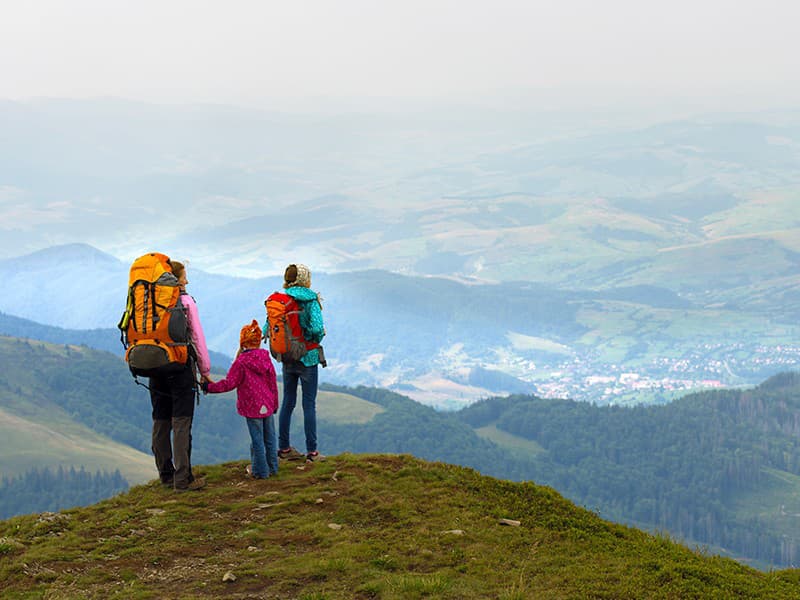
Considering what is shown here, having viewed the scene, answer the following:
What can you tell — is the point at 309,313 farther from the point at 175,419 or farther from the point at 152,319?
the point at 152,319

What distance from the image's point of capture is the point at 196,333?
63.9 feet

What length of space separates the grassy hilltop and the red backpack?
3164 millimetres

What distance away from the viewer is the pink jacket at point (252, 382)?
69.5ft

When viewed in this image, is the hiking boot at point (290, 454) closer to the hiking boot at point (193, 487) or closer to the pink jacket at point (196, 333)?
the hiking boot at point (193, 487)

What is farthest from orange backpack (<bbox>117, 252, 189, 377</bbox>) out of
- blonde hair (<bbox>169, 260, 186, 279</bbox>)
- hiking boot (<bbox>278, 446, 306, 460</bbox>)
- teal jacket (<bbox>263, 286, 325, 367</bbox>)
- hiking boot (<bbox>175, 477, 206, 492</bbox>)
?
hiking boot (<bbox>278, 446, 306, 460</bbox>)

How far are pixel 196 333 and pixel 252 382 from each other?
2.46 m

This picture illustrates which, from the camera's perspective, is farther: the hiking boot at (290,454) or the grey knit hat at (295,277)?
the hiking boot at (290,454)

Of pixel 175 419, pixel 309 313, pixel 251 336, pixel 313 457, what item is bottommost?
pixel 313 457

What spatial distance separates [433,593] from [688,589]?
4.10 metres

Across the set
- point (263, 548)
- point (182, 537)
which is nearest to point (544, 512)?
point (263, 548)

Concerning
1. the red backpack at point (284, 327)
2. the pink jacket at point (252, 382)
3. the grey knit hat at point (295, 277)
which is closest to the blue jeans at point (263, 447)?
the pink jacket at point (252, 382)

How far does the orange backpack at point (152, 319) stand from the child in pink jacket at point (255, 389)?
235cm

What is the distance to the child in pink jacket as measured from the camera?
21188mm

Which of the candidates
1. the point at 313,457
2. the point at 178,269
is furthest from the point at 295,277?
the point at 313,457
